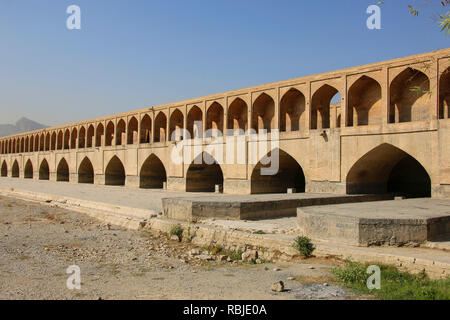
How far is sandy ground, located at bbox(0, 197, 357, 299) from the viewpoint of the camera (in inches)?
179

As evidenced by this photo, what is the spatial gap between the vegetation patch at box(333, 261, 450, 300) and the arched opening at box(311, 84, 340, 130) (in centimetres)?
1011

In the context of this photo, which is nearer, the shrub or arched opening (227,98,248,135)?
the shrub

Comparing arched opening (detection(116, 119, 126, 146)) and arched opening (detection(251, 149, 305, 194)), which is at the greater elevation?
arched opening (detection(116, 119, 126, 146))

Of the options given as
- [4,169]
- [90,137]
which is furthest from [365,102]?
[4,169]

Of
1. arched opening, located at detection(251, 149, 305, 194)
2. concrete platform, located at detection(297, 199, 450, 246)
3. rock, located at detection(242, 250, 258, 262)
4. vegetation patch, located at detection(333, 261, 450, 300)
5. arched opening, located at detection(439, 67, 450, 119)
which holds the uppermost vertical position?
arched opening, located at detection(439, 67, 450, 119)

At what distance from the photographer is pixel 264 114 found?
18.2m

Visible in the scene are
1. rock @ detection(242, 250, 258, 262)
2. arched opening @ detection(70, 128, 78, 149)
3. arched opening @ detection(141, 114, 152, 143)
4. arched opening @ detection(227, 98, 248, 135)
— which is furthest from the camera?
arched opening @ detection(70, 128, 78, 149)

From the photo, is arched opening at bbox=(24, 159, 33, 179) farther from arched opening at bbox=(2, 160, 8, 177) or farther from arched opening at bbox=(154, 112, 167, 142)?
arched opening at bbox=(154, 112, 167, 142)

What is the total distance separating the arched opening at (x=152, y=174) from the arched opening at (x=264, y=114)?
23.2ft

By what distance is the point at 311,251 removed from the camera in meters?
6.64

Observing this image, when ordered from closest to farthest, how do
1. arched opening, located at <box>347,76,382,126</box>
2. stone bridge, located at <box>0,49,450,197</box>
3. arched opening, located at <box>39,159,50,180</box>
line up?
stone bridge, located at <box>0,49,450,197</box> → arched opening, located at <box>347,76,382,126</box> → arched opening, located at <box>39,159,50,180</box>

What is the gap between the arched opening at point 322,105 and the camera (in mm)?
14891

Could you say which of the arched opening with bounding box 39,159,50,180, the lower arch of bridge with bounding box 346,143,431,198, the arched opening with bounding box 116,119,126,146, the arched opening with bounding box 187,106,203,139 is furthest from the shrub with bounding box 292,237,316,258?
the arched opening with bounding box 39,159,50,180

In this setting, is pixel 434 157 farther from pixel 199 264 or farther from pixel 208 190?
pixel 208 190
